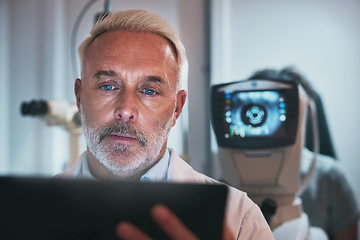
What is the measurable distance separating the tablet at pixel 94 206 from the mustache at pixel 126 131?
0.66 ft

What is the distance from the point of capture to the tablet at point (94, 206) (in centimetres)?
36

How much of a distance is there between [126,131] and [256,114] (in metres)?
0.32

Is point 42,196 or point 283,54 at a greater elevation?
point 283,54

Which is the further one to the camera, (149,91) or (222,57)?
(222,57)

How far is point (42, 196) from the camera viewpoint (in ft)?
1.32

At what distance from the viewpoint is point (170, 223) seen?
0.37 m

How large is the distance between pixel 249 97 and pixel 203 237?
0.47m

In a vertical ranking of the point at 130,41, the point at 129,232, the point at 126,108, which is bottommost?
the point at 129,232

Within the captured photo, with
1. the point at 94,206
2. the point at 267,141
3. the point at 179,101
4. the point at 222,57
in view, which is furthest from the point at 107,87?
the point at 222,57

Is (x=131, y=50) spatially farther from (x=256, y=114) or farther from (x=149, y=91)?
(x=256, y=114)

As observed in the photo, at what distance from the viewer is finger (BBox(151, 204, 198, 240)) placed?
37 centimetres

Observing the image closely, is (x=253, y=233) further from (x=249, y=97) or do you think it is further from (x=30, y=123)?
(x=30, y=123)

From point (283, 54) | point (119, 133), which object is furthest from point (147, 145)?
point (283, 54)

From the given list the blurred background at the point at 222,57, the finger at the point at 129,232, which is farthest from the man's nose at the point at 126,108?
the blurred background at the point at 222,57
